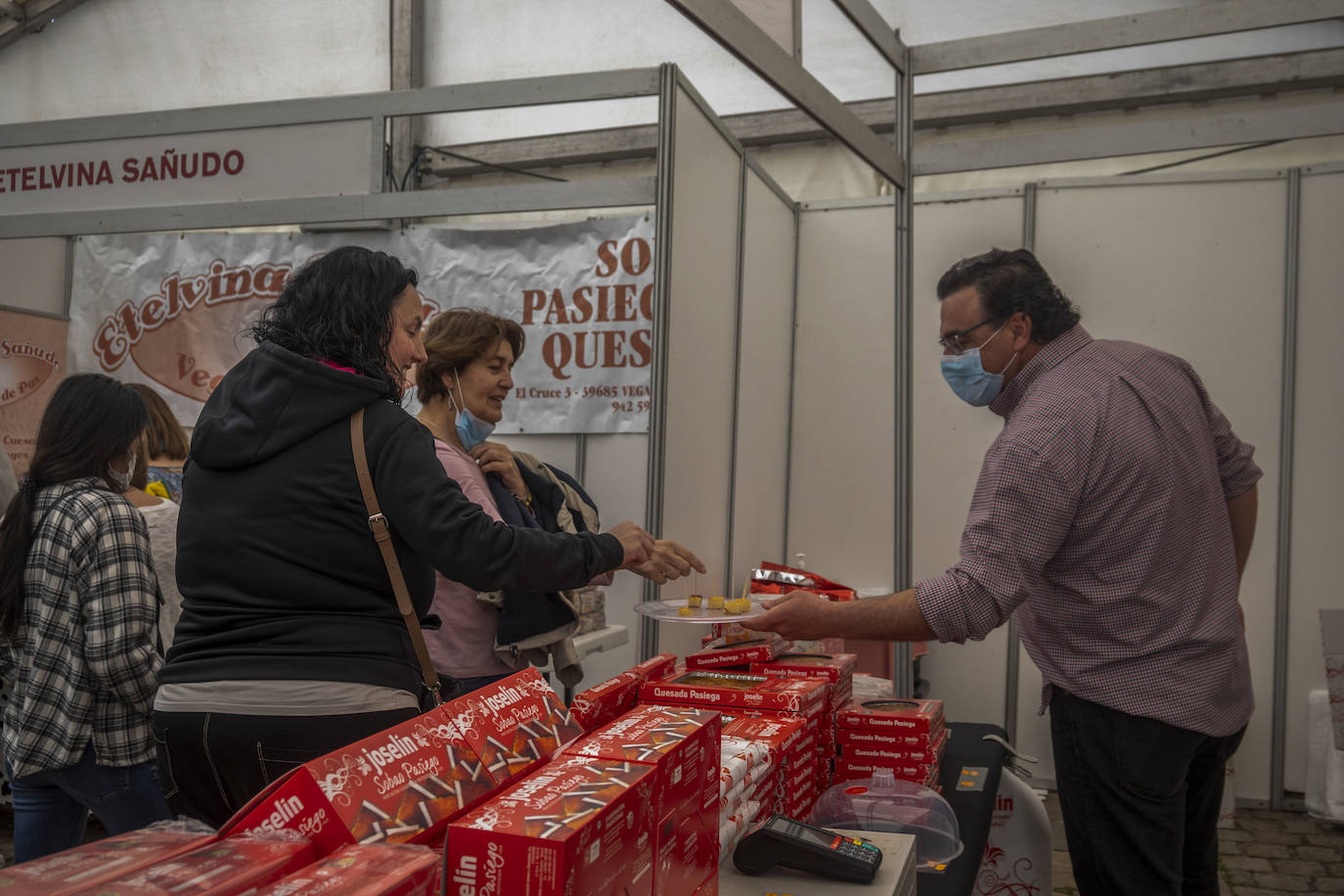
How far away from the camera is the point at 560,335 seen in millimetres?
4980

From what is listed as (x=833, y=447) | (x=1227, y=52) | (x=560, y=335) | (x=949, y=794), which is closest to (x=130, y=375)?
(x=560, y=335)

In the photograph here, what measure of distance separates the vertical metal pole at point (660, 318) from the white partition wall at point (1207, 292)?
2.67 meters

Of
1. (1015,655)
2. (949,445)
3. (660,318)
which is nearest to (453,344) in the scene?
(660,318)

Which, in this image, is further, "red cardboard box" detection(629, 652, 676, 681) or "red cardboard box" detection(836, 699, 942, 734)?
"red cardboard box" detection(836, 699, 942, 734)

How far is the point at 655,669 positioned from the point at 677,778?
0.71 m

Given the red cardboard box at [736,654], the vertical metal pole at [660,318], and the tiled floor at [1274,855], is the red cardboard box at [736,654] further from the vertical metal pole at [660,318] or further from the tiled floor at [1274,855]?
the tiled floor at [1274,855]

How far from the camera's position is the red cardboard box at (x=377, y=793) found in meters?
0.83

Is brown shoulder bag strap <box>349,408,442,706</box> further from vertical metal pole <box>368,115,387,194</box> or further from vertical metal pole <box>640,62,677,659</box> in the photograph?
vertical metal pole <box>368,115,387,194</box>

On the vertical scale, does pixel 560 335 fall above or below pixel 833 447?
above

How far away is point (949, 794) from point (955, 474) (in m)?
3.27

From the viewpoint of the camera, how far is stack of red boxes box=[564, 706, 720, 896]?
1035 mm

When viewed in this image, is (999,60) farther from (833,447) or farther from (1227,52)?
(1227,52)

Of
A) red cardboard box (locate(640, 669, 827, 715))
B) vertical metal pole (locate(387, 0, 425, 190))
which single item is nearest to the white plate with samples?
red cardboard box (locate(640, 669, 827, 715))

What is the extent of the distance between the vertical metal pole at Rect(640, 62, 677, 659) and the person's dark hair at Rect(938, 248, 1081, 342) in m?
1.04
